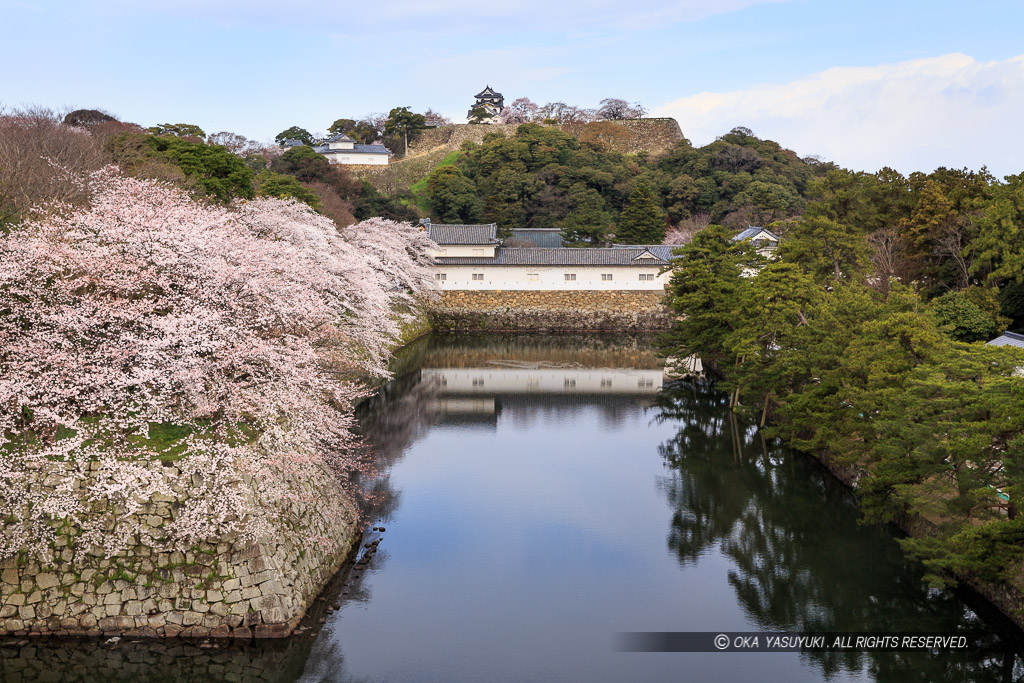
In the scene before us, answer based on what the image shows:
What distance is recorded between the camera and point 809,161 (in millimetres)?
57000

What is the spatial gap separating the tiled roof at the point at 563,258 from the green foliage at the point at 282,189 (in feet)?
22.3

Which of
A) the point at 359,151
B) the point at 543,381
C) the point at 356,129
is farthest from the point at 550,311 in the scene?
the point at 356,129

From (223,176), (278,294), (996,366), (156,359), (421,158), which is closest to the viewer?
(156,359)

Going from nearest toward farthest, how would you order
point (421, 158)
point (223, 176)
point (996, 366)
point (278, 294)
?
point (996, 366) < point (278, 294) < point (223, 176) < point (421, 158)

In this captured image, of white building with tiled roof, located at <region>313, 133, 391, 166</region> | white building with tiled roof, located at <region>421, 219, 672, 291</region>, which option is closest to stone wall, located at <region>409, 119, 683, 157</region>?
white building with tiled roof, located at <region>313, 133, 391, 166</region>

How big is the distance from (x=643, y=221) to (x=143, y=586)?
109ft

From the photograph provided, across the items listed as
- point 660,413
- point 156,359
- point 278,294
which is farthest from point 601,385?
point 156,359

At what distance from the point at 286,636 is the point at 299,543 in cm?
105

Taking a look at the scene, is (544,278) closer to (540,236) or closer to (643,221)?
(540,236)

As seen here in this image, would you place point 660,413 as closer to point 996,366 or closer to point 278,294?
point 996,366

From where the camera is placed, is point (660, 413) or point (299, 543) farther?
point (660, 413)

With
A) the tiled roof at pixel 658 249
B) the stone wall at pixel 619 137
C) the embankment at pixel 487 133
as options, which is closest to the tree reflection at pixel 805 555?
the tiled roof at pixel 658 249

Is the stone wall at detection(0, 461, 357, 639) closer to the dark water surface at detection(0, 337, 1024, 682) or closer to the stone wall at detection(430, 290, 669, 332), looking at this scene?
the dark water surface at detection(0, 337, 1024, 682)

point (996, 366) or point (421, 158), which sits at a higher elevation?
point (421, 158)
